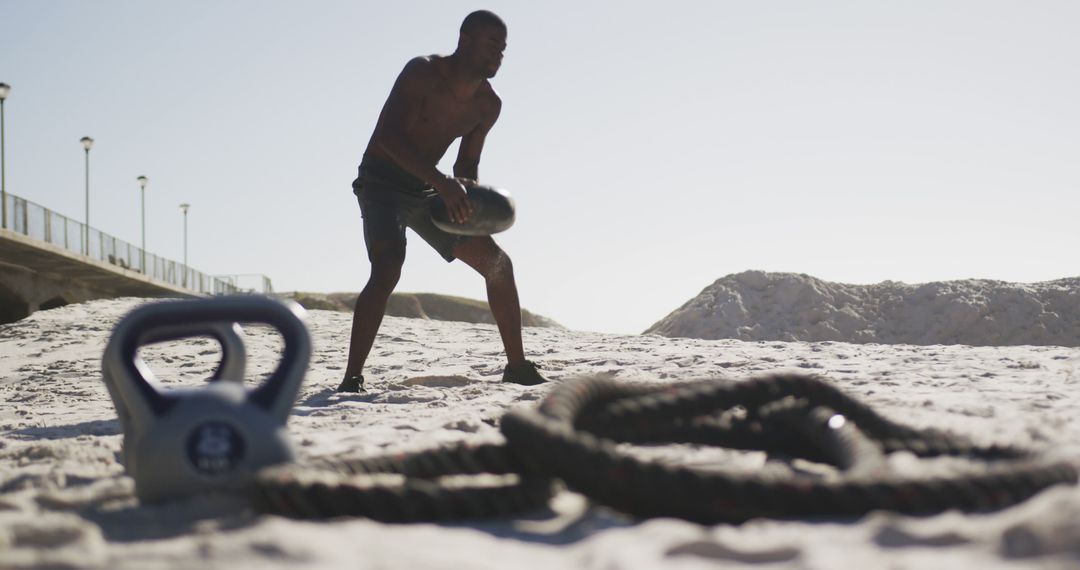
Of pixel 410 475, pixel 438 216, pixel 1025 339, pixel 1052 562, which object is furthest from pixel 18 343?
pixel 1025 339

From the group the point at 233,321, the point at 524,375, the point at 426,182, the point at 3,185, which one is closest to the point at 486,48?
the point at 426,182

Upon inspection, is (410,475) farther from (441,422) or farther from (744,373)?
(744,373)

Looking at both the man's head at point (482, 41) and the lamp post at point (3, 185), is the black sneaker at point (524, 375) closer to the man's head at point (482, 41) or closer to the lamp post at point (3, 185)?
the man's head at point (482, 41)

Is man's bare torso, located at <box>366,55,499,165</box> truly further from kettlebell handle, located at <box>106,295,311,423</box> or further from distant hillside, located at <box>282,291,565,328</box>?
distant hillside, located at <box>282,291,565,328</box>

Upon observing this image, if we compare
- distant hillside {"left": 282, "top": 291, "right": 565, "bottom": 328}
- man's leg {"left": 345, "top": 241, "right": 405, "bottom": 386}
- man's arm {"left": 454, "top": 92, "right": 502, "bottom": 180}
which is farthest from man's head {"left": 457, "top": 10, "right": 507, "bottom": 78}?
distant hillside {"left": 282, "top": 291, "right": 565, "bottom": 328}

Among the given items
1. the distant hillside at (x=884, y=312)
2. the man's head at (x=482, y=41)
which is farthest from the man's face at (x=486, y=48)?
the distant hillside at (x=884, y=312)

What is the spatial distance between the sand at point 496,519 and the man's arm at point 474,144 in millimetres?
1237

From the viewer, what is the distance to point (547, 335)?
31.9 feet

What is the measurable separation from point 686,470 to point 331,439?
1.52 metres

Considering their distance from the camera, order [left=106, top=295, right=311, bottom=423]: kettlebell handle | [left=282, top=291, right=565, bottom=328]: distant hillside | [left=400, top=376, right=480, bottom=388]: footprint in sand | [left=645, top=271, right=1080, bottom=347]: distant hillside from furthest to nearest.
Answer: [left=282, top=291, right=565, bottom=328]: distant hillside < [left=645, top=271, right=1080, bottom=347]: distant hillside < [left=400, top=376, right=480, bottom=388]: footprint in sand < [left=106, top=295, right=311, bottom=423]: kettlebell handle

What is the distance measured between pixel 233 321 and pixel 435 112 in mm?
2965

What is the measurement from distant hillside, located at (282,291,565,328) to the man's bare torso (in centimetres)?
2974

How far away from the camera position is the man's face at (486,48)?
4.65 metres

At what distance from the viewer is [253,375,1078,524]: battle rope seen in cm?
160
